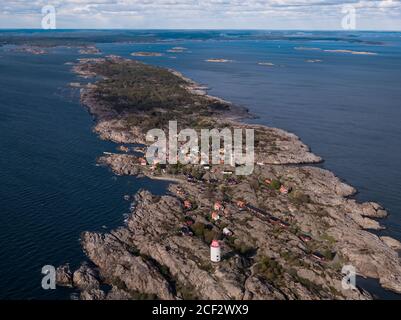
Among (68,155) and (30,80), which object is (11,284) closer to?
(68,155)

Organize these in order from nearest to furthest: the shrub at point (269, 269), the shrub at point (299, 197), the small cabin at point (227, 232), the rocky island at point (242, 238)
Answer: the rocky island at point (242, 238)
the shrub at point (269, 269)
the small cabin at point (227, 232)
the shrub at point (299, 197)

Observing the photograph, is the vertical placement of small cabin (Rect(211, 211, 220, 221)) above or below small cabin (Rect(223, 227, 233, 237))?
above

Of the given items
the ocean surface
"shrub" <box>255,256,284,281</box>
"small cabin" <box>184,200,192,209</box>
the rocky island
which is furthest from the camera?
"small cabin" <box>184,200,192,209</box>

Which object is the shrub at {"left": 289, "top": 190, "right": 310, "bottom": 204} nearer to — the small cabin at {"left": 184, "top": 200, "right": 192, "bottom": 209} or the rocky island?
the rocky island

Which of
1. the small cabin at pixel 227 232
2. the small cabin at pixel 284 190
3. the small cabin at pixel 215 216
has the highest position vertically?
the small cabin at pixel 284 190

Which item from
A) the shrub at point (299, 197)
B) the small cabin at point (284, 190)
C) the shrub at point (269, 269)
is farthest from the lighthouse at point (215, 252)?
the small cabin at point (284, 190)

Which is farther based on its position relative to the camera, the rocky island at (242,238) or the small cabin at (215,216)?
the small cabin at (215,216)

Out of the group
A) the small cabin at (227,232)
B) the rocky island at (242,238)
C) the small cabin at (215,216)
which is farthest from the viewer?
the small cabin at (215,216)

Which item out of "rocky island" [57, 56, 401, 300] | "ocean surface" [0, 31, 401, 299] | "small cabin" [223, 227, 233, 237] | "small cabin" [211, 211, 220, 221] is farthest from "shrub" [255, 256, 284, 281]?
"small cabin" [211, 211, 220, 221]

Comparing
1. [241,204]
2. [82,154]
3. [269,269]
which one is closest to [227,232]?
[269,269]

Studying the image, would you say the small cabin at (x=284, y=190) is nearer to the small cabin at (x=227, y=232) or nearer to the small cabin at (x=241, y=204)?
the small cabin at (x=241, y=204)
